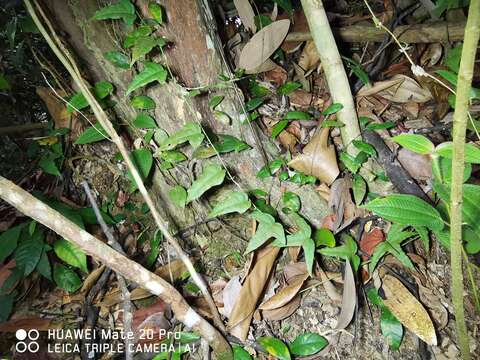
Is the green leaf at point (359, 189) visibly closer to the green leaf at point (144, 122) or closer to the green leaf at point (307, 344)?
the green leaf at point (307, 344)

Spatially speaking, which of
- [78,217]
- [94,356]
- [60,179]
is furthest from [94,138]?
[94,356]

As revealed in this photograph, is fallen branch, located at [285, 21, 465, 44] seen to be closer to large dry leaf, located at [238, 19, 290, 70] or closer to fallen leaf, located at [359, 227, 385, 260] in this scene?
large dry leaf, located at [238, 19, 290, 70]

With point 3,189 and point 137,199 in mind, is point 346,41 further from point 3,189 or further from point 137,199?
point 3,189

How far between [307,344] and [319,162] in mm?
646

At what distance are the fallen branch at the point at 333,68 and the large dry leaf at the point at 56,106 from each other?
131cm

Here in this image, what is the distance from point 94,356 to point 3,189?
81cm

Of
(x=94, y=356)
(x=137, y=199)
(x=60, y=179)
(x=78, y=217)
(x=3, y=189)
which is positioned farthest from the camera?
(x=60, y=179)

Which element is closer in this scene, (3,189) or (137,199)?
(3,189)

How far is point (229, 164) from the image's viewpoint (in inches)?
50.4

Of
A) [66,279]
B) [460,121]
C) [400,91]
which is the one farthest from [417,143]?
[66,279]

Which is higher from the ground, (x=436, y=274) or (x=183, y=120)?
(x=183, y=120)

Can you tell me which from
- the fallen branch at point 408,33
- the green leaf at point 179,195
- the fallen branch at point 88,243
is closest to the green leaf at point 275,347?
the fallen branch at point 88,243

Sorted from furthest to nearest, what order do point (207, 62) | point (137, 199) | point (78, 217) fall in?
point (137, 199) → point (78, 217) → point (207, 62)

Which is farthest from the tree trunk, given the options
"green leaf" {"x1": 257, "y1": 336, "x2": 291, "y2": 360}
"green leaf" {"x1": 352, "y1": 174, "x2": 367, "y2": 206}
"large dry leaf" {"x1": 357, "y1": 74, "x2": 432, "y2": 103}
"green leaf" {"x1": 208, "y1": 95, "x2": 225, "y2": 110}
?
"large dry leaf" {"x1": 357, "y1": 74, "x2": 432, "y2": 103}
